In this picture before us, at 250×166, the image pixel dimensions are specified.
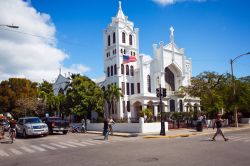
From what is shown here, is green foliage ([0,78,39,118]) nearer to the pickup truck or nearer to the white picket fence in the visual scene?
the pickup truck

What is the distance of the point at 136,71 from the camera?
161 ft

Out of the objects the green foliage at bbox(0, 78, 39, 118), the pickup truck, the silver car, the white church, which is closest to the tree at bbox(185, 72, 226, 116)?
the white church

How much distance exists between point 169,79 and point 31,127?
1378 inches

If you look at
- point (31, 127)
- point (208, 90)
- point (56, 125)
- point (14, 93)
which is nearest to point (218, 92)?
point (208, 90)

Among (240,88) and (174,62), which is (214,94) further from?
(174,62)

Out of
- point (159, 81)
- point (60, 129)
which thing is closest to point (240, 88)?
point (159, 81)

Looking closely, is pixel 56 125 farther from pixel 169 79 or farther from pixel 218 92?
pixel 169 79

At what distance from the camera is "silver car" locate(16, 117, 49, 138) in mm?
22609

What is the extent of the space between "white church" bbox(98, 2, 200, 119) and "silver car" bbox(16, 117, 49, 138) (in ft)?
74.3

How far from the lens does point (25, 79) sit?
2485 inches

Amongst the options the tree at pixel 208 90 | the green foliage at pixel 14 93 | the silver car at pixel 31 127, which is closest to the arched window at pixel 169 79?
the tree at pixel 208 90

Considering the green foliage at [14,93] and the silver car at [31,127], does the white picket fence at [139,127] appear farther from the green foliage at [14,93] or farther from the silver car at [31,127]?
the green foliage at [14,93]

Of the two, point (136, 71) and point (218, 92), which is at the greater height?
point (136, 71)

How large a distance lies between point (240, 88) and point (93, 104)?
2070 centimetres
